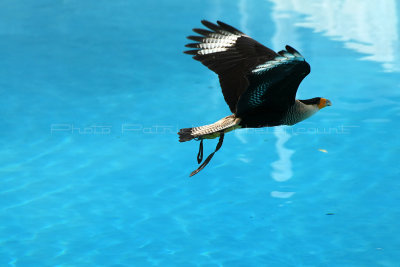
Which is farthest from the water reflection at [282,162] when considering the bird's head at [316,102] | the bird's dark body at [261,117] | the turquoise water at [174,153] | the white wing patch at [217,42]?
the white wing patch at [217,42]

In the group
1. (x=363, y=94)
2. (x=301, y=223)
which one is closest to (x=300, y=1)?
(x=363, y=94)

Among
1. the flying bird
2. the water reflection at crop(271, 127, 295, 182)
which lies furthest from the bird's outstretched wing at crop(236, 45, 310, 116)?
the water reflection at crop(271, 127, 295, 182)

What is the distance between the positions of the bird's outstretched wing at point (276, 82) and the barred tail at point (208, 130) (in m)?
0.07

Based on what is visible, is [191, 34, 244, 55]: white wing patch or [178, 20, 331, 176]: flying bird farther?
[191, 34, 244, 55]: white wing patch

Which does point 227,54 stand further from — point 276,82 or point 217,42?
point 276,82

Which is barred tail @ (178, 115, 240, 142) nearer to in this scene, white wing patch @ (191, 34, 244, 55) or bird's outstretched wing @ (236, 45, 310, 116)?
bird's outstretched wing @ (236, 45, 310, 116)

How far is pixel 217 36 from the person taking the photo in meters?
3.29

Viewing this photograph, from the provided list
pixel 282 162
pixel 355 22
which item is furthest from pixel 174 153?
pixel 355 22

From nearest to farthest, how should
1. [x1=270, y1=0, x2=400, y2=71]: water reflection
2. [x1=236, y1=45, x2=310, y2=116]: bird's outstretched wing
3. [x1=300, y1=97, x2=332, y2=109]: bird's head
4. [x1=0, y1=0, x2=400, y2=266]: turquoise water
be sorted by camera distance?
[x1=236, y1=45, x2=310, y2=116]: bird's outstretched wing, [x1=300, y1=97, x2=332, y2=109]: bird's head, [x1=0, y1=0, x2=400, y2=266]: turquoise water, [x1=270, y1=0, x2=400, y2=71]: water reflection

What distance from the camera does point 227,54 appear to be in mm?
3260

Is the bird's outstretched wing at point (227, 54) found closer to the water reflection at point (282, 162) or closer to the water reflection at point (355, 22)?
the water reflection at point (282, 162)

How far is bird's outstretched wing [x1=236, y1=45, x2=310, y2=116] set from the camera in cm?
286

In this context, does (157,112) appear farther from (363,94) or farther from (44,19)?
(44,19)

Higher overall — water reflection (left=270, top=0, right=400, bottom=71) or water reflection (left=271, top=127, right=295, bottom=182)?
water reflection (left=270, top=0, right=400, bottom=71)
